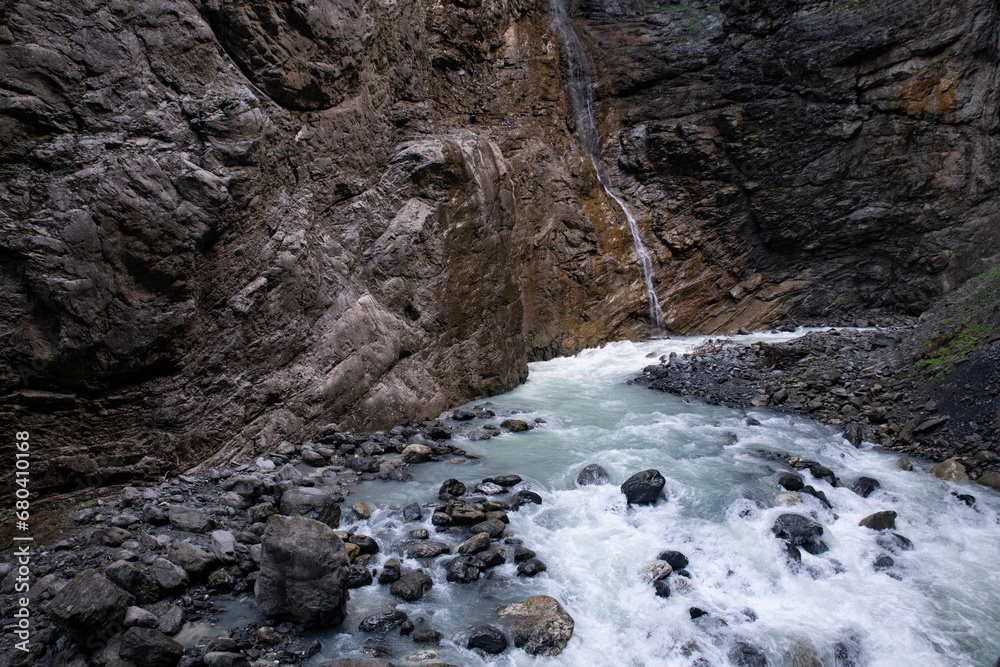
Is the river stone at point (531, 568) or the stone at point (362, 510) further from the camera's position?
the stone at point (362, 510)

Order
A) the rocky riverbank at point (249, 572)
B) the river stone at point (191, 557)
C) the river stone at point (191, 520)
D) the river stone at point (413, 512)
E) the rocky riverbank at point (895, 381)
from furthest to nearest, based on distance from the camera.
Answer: the rocky riverbank at point (895, 381) < the river stone at point (413, 512) < the river stone at point (191, 520) < the river stone at point (191, 557) < the rocky riverbank at point (249, 572)

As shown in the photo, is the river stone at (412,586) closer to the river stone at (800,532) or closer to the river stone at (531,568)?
the river stone at (531,568)

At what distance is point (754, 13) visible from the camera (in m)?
18.1

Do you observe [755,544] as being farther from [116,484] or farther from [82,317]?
[82,317]

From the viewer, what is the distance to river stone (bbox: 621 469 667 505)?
6.63m

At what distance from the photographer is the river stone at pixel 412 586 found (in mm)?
5012

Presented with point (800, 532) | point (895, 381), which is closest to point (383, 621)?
point (800, 532)

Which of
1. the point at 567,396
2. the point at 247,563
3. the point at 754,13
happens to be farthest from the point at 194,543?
the point at 754,13

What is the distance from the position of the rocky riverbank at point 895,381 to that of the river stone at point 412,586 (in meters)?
6.77

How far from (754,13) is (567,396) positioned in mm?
15124

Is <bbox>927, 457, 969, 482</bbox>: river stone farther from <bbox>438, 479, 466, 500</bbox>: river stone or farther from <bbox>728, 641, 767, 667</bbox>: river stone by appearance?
<bbox>438, 479, 466, 500</bbox>: river stone

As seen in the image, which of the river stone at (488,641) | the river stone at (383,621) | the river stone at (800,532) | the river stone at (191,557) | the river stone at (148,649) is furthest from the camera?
the river stone at (800,532)

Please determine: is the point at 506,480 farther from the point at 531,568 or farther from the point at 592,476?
the point at 531,568

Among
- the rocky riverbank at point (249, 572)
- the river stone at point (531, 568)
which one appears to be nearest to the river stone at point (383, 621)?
the rocky riverbank at point (249, 572)
